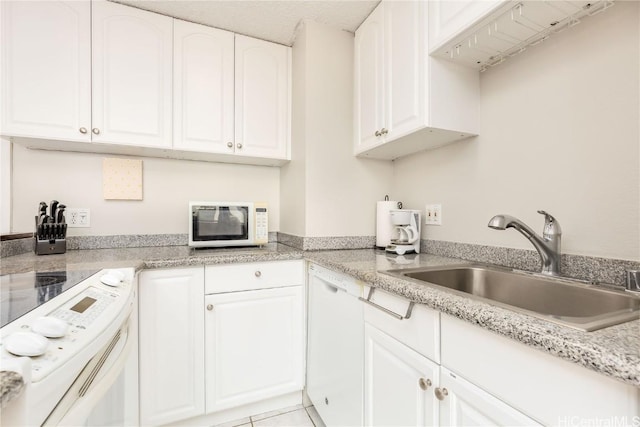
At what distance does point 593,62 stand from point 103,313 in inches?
65.3

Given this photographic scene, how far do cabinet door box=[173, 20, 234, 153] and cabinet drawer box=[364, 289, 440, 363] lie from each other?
1.32 m

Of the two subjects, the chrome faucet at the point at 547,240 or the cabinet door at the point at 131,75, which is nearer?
the chrome faucet at the point at 547,240

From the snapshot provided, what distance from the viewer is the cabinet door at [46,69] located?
4.54ft

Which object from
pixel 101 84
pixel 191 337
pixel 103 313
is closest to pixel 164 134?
pixel 101 84

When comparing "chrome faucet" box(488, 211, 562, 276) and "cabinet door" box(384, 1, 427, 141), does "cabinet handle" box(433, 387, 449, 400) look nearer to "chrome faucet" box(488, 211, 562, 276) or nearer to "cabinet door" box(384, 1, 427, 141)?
"chrome faucet" box(488, 211, 562, 276)

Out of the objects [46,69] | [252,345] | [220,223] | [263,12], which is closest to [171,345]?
[252,345]

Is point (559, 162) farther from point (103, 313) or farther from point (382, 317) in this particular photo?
point (103, 313)

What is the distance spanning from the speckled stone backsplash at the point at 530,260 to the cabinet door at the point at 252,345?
823mm

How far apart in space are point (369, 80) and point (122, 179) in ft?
5.21

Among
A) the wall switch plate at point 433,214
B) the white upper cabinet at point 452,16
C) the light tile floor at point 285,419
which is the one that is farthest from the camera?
the wall switch plate at point 433,214

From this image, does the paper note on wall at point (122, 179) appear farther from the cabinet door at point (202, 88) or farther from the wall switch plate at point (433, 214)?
the wall switch plate at point (433, 214)

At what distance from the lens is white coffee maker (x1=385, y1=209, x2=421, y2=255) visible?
158cm

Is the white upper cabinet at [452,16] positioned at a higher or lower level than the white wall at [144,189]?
higher

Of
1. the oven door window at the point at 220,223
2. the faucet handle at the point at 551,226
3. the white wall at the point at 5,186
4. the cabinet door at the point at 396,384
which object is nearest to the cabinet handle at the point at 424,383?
the cabinet door at the point at 396,384
